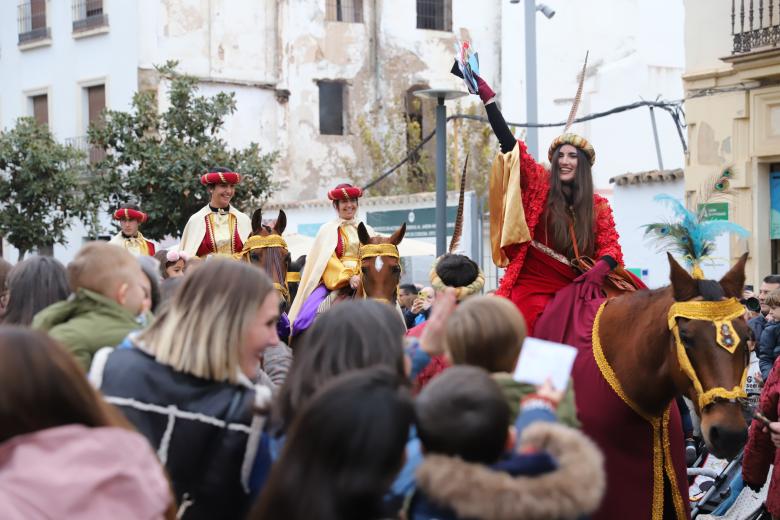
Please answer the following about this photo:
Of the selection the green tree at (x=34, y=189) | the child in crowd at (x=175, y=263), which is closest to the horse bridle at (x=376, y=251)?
the child in crowd at (x=175, y=263)

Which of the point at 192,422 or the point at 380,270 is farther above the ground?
the point at 380,270

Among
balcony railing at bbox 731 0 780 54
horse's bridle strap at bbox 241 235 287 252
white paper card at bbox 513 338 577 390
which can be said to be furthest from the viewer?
balcony railing at bbox 731 0 780 54

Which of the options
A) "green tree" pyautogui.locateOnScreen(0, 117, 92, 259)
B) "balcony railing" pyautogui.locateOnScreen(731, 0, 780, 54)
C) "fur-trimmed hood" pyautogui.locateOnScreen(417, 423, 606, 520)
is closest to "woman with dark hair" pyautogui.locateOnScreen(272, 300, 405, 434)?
"fur-trimmed hood" pyautogui.locateOnScreen(417, 423, 606, 520)

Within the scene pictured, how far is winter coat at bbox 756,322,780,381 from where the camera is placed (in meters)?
9.80

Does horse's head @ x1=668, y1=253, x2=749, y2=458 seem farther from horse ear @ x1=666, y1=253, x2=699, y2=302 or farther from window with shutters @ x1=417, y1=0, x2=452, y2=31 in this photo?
window with shutters @ x1=417, y1=0, x2=452, y2=31

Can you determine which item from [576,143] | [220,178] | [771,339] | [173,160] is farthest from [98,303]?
[173,160]

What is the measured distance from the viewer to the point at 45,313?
14.2 feet

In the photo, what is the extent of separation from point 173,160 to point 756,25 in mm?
11775

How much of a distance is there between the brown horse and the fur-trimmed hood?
2.11m

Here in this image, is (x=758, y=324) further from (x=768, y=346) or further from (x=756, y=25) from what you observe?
(x=756, y=25)

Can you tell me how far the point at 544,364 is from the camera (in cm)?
327

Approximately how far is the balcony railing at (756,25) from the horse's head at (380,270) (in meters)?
9.16

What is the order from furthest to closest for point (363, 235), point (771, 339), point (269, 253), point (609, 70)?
point (609, 70) < point (771, 339) < point (269, 253) < point (363, 235)

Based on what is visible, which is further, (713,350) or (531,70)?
(531,70)
